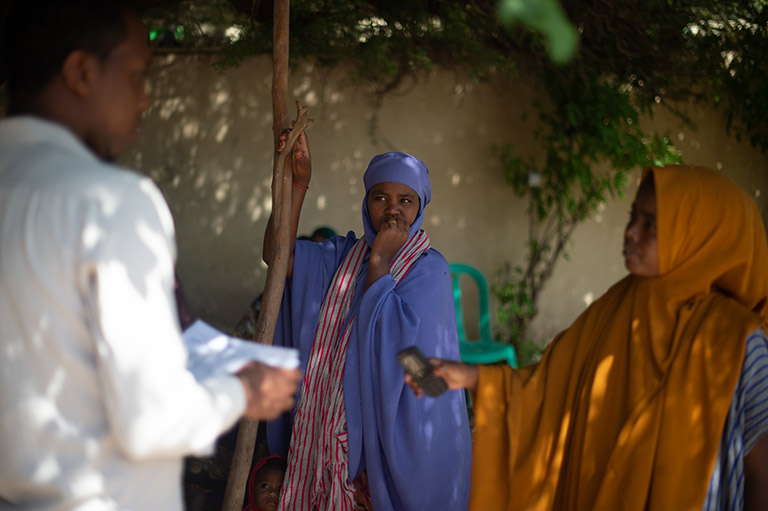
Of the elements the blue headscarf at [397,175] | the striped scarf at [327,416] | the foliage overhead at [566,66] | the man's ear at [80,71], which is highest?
the foliage overhead at [566,66]

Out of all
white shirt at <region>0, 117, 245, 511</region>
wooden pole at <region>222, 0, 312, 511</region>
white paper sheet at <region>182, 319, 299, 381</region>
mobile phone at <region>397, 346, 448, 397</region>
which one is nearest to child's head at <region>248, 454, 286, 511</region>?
wooden pole at <region>222, 0, 312, 511</region>

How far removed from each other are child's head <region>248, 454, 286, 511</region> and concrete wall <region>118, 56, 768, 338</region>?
263 cm

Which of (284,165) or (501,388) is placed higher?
(284,165)

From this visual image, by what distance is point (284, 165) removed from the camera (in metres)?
2.87

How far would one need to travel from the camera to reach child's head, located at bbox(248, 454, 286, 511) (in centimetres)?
306

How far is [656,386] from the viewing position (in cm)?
202

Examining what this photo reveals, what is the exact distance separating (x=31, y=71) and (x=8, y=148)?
160 millimetres

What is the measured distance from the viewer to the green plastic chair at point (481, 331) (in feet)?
17.3

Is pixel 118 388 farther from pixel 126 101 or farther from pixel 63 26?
pixel 63 26

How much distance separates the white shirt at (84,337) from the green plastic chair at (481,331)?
4140 millimetres

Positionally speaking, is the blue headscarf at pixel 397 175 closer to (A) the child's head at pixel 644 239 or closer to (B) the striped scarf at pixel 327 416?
(B) the striped scarf at pixel 327 416

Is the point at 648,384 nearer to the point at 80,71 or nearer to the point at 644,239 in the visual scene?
the point at 644,239

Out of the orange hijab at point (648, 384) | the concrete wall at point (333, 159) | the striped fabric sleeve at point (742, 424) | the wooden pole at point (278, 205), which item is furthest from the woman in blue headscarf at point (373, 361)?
the concrete wall at point (333, 159)

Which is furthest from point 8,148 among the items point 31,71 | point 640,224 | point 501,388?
point 640,224
